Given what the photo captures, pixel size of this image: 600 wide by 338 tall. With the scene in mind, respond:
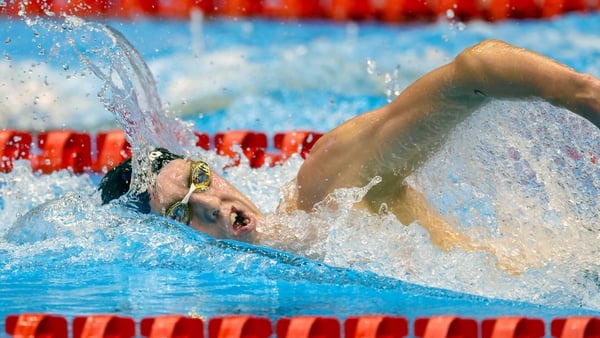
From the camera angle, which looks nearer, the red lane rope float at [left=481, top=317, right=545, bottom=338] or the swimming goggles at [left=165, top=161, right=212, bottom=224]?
the red lane rope float at [left=481, top=317, right=545, bottom=338]

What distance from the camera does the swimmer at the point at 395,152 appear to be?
210 cm

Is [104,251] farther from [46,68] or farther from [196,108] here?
[46,68]

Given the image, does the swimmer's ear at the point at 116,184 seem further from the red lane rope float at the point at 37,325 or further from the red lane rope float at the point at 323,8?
the red lane rope float at the point at 323,8

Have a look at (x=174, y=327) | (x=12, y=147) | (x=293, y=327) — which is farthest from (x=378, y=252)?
(x=12, y=147)

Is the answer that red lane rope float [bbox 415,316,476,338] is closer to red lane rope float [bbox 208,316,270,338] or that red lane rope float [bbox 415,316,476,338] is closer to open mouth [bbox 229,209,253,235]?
red lane rope float [bbox 208,316,270,338]

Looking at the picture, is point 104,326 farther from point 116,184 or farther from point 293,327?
point 116,184

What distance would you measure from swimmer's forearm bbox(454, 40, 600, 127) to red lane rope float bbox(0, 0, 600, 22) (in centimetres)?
388

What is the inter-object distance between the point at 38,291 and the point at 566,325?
1.37 meters

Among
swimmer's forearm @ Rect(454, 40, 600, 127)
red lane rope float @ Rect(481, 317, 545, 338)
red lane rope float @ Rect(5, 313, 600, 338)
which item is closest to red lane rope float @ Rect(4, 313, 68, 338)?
red lane rope float @ Rect(5, 313, 600, 338)

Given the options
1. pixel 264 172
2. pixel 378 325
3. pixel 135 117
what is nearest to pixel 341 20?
pixel 264 172

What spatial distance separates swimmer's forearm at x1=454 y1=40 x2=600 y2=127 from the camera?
1997 mm

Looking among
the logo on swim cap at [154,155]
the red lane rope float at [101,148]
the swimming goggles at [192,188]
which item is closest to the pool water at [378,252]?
the swimming goggles at [192,188]

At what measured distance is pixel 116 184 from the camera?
9.77ft

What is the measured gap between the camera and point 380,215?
2660mm
